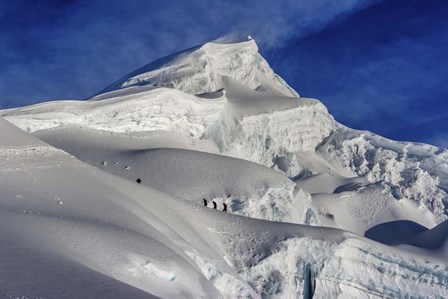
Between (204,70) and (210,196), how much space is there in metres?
24.1

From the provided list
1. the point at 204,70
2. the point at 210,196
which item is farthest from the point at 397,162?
the point at 210,196

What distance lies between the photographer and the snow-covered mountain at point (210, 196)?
530 inches

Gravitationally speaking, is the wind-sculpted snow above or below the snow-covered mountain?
above

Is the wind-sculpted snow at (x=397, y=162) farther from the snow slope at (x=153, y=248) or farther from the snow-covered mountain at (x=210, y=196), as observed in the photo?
the snow slope at (x=153, y=248)

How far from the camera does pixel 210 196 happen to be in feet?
100

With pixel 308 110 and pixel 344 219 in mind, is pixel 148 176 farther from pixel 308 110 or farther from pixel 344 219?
pixel 308 110

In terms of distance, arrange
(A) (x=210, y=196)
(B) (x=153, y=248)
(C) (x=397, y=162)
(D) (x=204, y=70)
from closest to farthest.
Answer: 1. (B) (x=153, y=248)
2. (A) (x=210, y=196)
3. (D) (x=204, y=70)
4. (C) (x=397, y=162)

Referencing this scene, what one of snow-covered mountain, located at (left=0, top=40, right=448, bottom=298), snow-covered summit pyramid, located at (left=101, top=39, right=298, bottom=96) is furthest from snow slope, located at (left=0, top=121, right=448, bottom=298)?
snow-covered summit pyramid, located at (left=101, top=39, right=298, bottom=96)

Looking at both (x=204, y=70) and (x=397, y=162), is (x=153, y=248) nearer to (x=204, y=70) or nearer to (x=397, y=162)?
(x=204, y=70)

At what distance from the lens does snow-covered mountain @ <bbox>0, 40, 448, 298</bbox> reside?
13453mm

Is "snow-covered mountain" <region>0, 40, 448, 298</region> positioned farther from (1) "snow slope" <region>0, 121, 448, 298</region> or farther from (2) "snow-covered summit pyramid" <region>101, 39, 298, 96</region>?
(2) "snow-covered summit pyramid" <region>101, 39, 298, 96</region>

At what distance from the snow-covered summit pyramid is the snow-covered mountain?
16 centimetres

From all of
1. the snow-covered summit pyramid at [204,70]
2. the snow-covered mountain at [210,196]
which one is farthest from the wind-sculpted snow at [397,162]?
the snow-covered summit pyramid at [204,70]

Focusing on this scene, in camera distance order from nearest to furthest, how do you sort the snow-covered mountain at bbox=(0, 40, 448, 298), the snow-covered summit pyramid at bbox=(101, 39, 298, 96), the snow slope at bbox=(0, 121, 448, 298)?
the snow slope at bbox=(0, 121, 448, 298), the snow-covered mountain at bbox=(0, 40, 448, 298), the snow-covered summit pyramid at bbox=(101, 39, 298, 96)
